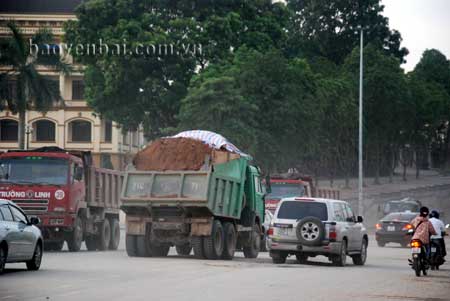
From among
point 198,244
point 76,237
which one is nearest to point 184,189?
point 198,244

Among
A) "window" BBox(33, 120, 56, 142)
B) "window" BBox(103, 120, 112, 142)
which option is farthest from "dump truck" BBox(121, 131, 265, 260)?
"window" BBox(33, 120, 56, 142)

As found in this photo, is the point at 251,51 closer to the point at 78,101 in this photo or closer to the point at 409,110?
the point at 409,110

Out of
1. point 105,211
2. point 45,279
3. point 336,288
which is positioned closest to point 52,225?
point 105,211

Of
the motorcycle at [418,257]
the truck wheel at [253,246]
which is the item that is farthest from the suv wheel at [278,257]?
the motorcycle at [418,257]

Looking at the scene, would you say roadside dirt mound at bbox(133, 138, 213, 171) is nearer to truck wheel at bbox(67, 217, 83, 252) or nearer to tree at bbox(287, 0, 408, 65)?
truck wheel at bbox(67, 217, 83, 252)

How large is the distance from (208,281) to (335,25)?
88.8 meters

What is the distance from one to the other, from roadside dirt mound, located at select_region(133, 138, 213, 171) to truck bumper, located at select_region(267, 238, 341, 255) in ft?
9.60

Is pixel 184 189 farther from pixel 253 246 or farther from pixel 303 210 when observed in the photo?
pixel 253 246

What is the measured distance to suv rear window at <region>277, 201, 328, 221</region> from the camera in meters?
29.6

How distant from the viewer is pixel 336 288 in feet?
69.1

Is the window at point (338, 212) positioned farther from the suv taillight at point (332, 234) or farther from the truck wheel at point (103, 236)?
the truck wheel at point (103, 236)

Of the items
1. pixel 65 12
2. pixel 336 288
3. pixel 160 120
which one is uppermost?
pixel 65 12

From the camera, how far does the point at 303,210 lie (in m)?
29.8

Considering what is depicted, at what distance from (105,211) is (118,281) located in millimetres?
16432
